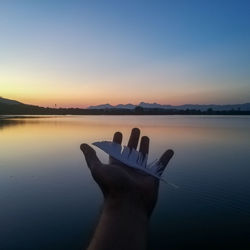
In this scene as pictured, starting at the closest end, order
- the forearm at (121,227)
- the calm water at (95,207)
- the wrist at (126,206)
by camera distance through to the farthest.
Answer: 1. the forearm at (121,227)
2. the wrist at (126,206)
3. the calm water at (95,207)

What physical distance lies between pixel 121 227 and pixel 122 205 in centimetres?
23

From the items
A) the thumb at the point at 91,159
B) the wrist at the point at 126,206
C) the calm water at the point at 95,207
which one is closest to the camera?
the wrist at the point at 126,206

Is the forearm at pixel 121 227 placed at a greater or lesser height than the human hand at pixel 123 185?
lesser

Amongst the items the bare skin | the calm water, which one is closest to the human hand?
the bare skin

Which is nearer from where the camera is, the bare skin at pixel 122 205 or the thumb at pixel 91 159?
the bare skin at pixel 122 205

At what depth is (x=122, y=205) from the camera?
2.33 meters

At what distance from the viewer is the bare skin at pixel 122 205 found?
2.06 m

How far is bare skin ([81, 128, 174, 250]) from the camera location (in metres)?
2.06

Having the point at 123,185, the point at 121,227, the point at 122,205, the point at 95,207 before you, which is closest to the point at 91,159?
the point at 123,185

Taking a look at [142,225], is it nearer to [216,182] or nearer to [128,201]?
[128,201]

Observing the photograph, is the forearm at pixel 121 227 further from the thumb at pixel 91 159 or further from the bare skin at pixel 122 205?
the thumb at pixel 91 159

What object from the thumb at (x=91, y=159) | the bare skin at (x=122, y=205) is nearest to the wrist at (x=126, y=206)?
the bare skin at (x=122, y=205)

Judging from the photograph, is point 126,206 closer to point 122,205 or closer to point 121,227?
point 122,205

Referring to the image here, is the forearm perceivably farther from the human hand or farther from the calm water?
the calm water
